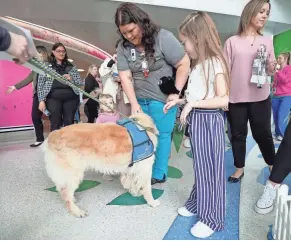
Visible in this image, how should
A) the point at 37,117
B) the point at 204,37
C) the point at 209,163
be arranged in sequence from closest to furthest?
the point at 204,37, the point at 209,163, the point at 37,117

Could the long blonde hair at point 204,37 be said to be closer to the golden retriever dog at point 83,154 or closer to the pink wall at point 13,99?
the golden retriever dog at point 83,154

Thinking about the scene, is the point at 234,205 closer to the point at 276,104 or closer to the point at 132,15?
the point at 132,15

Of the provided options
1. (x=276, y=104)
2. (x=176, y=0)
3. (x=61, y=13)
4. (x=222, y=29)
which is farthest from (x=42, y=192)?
(x=222, y=29)

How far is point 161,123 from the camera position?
2070 millimetres

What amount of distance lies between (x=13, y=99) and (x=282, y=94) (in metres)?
3.67

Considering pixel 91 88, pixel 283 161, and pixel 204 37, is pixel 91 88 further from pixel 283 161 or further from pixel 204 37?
pixel 283 161

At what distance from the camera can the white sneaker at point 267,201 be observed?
5.55 ft

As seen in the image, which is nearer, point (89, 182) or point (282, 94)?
point (89, 182)

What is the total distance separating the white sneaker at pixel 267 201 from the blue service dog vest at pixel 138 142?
2.47ft

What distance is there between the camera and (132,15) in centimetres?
171

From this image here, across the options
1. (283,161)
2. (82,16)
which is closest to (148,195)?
(283,161)

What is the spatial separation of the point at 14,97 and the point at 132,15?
296cm

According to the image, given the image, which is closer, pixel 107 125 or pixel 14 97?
pixel 107 125

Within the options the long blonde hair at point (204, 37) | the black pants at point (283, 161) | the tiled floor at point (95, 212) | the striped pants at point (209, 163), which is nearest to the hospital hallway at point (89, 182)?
the tiled floor at point (95, 212)
